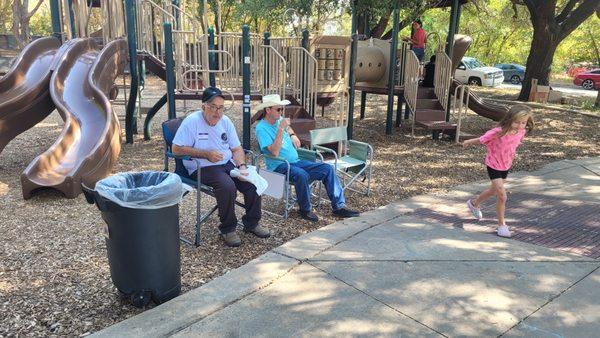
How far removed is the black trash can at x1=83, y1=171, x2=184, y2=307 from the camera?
2980mm

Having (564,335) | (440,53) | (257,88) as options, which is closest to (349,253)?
(564,335)

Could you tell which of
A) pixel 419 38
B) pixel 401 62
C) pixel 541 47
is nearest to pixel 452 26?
pixel 419 38

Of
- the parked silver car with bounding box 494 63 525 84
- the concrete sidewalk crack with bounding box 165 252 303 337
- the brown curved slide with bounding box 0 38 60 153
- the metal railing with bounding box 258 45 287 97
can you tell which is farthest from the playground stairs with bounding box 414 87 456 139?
the parked silver car with bounding box 494 63 525 84

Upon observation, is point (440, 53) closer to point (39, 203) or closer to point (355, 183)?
point (355, 183)

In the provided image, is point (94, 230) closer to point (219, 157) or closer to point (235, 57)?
point (219, 157)

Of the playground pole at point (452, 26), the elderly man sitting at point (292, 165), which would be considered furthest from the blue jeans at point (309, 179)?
the playground pole at point (452, 26)

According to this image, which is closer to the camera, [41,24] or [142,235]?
[142,235]

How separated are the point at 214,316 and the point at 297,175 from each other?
2069mm

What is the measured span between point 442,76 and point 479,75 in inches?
704

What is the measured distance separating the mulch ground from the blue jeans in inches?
8.0

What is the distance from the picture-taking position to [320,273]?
12.3 ft

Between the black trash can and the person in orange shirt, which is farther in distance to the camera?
the person in orange shirt

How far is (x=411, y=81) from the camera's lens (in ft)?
33.3

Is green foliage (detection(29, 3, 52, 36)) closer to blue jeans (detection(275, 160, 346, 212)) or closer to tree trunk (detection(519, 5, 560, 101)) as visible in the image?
tree trunk (detection(519, 5, 560, 101))
